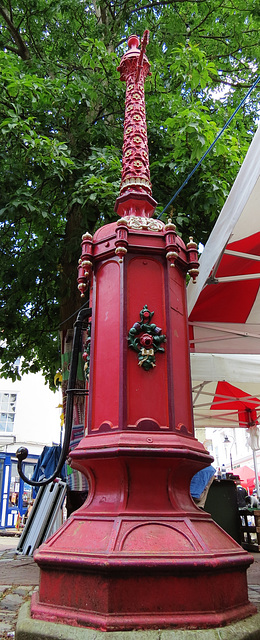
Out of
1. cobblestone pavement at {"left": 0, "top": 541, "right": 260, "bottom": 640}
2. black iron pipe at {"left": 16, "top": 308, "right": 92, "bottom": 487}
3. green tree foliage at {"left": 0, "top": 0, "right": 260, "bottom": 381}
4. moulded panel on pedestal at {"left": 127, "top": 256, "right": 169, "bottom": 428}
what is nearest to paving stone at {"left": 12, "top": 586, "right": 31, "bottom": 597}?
cobblestone pavement at {"left": 0, "top": 541, "right": 260, "bottom": 640}

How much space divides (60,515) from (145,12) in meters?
8.18

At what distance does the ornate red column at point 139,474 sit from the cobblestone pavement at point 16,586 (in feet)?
1.59

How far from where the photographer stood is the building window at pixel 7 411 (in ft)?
72.5

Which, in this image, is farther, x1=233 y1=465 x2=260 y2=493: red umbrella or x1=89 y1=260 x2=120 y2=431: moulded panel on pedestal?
x1=233 y1=465 x2=260 y2=493: red umbrella

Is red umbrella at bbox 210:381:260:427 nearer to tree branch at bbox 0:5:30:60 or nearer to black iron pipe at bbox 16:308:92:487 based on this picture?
black iron pipe at bbox 16:308:92:487

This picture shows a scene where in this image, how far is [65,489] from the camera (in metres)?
5.84

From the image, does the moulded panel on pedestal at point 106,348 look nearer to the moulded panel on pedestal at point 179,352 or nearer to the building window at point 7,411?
the moulded panel on pedestal at point 179,352

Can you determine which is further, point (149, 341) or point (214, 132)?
point (214, 132)

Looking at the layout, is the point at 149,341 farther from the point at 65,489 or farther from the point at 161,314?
the point at 65,489

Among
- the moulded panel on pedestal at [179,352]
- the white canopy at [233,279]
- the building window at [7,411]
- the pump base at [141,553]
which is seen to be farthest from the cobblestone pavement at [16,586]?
the building window at [7,411]

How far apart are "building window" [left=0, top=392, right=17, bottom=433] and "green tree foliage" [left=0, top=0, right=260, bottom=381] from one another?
14.3m

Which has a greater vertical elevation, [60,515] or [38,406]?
[38,406]

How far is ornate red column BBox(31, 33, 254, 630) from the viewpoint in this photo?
73.9 inches

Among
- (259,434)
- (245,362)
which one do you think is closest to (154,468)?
(245,362)
